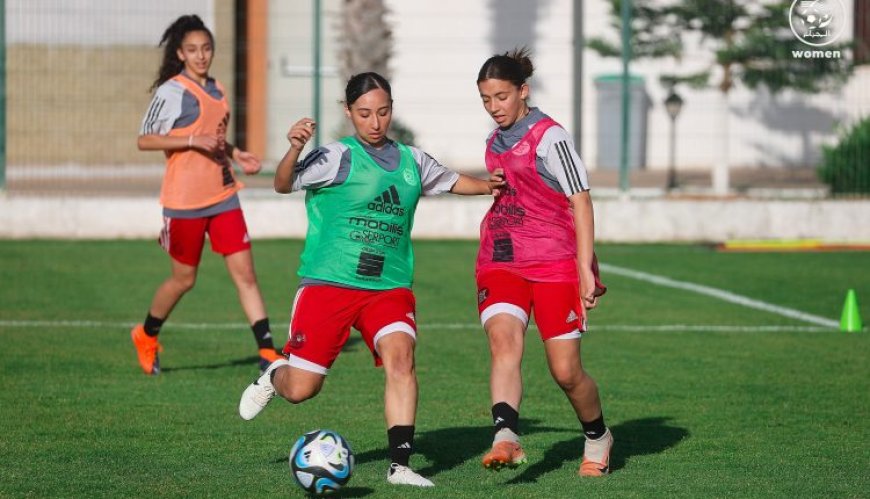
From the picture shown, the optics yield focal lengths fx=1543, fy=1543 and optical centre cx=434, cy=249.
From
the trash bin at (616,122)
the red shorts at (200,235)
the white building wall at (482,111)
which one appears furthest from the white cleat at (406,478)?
the trash bin at (616,122)

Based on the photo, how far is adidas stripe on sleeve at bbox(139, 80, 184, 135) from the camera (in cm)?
988

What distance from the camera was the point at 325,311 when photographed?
6770 mm

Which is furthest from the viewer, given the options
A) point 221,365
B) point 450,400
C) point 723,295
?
point 723,295

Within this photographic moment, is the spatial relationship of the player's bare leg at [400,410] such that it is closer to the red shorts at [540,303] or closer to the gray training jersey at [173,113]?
the red shorts at [540,303]

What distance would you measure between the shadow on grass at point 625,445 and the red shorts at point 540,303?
2.13 feet

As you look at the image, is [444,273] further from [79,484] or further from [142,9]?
[79,484]

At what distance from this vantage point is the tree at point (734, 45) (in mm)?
22047

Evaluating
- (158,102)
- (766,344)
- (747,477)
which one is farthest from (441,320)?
(747,477)

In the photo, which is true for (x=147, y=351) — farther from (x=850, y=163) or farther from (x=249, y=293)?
(x=850, y=163)

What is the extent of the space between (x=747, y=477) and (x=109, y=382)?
434 cm

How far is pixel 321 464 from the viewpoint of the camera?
6.23 m

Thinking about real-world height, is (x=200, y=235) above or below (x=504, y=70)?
below

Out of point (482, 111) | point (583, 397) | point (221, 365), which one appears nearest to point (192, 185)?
point (221, 365)

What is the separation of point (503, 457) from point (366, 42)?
1662cm
